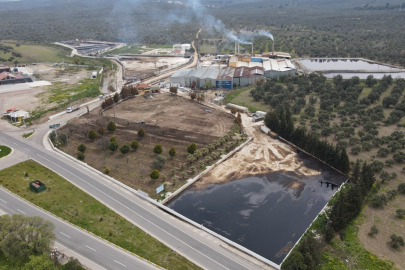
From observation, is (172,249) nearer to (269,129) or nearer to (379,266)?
(379,266)

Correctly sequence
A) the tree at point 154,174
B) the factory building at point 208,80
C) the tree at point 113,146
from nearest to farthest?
the tree at point 154,174
the tree at point 113,146
the factory building at point 208,80

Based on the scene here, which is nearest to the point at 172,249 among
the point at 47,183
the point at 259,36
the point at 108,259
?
the point at 108,259

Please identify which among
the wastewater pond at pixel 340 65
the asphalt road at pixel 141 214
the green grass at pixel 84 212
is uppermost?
the green grass at pixel 84 212

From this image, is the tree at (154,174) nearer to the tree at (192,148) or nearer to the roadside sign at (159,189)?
the roadside sign at (159,189)

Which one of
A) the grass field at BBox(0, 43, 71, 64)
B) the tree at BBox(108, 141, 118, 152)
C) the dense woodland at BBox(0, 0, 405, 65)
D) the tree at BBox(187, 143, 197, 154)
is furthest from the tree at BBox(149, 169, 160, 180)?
the grass field at BBox(0, 43, 71, 64)

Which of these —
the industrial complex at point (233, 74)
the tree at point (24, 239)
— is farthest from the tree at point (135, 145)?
the industrial complex at point (233, 74)

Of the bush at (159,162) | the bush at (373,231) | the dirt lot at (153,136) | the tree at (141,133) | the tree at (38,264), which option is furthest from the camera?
the tree at (141,133)

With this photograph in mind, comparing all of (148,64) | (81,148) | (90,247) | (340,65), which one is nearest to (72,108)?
(81,148)
